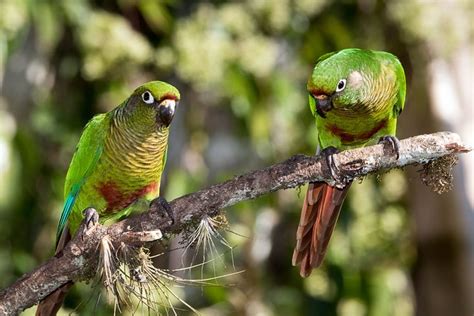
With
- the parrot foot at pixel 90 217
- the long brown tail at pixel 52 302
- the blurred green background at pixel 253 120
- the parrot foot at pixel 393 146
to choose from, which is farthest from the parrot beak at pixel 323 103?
the blurred green background at pixel 253 120

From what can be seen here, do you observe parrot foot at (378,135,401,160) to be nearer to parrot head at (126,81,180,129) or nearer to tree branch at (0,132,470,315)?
tree branch at (0,132,470,315)

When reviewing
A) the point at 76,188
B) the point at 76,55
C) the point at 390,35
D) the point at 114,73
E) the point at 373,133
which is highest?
the point at 390,35

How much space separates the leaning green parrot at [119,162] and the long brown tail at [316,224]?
2.56 feet

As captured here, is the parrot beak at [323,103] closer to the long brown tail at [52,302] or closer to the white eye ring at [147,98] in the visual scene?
the white eye ring at [147,98]

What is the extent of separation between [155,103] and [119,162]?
0.40 meters

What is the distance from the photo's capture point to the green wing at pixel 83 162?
4.23m

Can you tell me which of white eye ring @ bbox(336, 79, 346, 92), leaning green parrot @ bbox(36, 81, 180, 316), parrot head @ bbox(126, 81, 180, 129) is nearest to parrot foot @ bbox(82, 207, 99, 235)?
leaning green parrot @ bbox(36, 81, 180, 316)

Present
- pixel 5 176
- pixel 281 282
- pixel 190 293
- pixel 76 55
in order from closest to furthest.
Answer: pixel 5 176, pixel 190 293, pixel 76 55, pixel 281 282

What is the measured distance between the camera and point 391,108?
407 cm

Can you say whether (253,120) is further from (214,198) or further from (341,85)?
(214,198)

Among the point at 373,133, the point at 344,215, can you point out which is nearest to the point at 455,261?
the point at 344,215

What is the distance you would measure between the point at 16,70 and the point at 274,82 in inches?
76.6

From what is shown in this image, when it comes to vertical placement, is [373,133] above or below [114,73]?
below

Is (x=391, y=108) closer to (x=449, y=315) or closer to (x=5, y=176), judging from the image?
(x=5, y=176)
